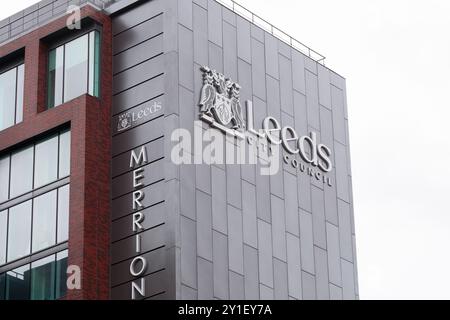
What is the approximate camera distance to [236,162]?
6456cm

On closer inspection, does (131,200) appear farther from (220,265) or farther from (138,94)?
(138,94)

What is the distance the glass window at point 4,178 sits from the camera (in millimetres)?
65250

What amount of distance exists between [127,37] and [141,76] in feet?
8.27

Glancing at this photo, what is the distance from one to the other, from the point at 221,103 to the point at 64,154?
24.9 feet

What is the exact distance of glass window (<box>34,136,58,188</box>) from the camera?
207 ft

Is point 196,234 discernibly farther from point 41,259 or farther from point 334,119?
point 334,119

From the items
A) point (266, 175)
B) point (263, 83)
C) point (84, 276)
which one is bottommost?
point (84, 276)

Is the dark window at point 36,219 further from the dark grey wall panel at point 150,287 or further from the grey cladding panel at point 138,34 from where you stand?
the grey cladding panel at point 138,34

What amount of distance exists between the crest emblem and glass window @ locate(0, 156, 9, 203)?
9864 mm

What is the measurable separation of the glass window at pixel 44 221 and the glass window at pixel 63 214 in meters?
0.35

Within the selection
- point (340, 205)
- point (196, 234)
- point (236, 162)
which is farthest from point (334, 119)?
point (196, 234)

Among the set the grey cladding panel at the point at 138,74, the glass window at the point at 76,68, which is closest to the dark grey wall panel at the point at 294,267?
the grey cladding panel at the point at 138,74

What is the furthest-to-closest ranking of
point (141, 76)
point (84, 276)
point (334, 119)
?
point (334, 119) < point (141, 76) < point (84, 276)

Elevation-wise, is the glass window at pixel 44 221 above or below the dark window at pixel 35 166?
below
